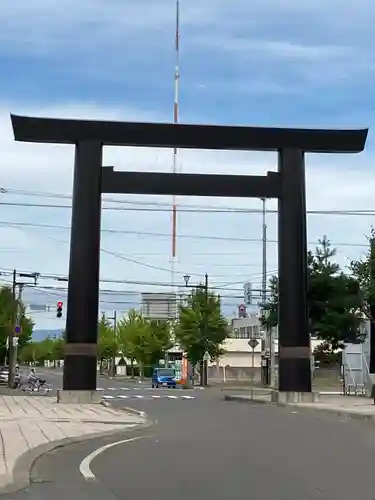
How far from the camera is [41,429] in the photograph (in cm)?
1955

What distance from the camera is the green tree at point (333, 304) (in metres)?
42.2

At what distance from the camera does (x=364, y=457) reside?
48.5 feet

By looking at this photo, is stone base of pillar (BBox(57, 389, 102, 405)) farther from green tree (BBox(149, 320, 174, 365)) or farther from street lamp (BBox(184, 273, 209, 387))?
green tree (BBox(149, 320, 174, 365))


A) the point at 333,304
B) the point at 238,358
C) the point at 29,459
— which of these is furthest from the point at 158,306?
the point at 29,459

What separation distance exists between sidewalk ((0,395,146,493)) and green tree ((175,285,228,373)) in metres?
45.7

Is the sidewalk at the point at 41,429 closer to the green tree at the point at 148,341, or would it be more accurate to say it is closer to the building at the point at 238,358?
the building at the point at 238,358

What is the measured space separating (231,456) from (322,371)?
202ft

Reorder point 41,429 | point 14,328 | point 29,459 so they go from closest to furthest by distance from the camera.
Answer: point 29,459 → point 41,429 → point 14,328

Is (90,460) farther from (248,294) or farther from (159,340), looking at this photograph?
(159,340)

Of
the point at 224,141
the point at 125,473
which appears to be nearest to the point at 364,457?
the point at 125,473

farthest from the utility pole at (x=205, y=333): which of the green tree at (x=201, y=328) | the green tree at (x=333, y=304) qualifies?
the green tree at (x=333, y=304)

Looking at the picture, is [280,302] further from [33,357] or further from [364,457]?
[33,357]

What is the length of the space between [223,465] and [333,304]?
3007cm

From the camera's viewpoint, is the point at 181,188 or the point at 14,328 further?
the point at 14,328
